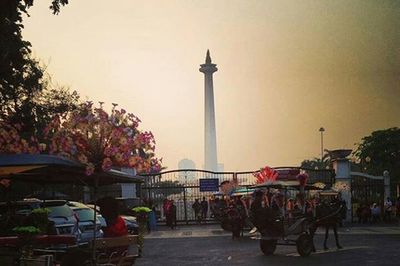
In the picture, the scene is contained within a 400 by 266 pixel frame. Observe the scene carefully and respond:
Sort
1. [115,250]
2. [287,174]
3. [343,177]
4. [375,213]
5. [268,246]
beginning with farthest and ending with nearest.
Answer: [343,177]
[287,174]
[375,213]
[268,246]
[115,250]

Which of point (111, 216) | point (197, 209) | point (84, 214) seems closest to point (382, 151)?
point (197, 209)

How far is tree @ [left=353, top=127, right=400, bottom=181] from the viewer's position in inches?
2842

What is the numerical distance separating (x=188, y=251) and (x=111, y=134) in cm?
1112

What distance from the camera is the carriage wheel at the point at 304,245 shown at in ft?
59.8

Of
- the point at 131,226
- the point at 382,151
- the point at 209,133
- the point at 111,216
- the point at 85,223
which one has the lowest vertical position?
the point at 131,226

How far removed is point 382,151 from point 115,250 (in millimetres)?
67124

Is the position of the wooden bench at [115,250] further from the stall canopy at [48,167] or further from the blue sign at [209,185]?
the blue sign at [209,185]

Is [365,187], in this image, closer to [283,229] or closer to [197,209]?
[197,209]

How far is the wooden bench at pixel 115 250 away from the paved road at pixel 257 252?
5.84m

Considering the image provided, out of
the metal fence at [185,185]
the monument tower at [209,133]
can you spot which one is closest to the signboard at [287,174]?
the metal fence at [185,185]

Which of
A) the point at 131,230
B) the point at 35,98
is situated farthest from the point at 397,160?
the point at 131,230

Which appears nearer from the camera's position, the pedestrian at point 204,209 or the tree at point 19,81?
the tree at point 19,81

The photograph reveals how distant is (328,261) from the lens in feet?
54.5

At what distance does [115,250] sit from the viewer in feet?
35.8
